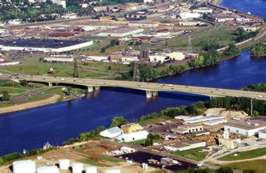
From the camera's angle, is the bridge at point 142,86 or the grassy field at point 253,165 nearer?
the grassy field at point 253,165

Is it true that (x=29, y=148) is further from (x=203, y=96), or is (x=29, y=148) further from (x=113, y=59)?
(x=113, y=59)

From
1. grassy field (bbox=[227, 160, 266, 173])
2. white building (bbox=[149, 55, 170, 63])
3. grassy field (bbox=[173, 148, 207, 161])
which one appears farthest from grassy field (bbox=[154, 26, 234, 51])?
grassy field (bbox=[227, 160, 266, 173])

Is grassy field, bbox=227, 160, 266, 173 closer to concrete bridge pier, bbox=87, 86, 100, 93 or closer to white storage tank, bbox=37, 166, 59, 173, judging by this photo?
white storage tank, bbox=37, 166, 59, 173

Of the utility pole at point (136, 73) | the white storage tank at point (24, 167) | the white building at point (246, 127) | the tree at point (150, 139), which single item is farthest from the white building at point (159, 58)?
the white storage tank at point (24, 167)

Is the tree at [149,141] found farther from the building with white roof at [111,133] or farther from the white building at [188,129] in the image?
the white building at [188,129]

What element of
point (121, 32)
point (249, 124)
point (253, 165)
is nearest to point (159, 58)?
point (121, 32)
